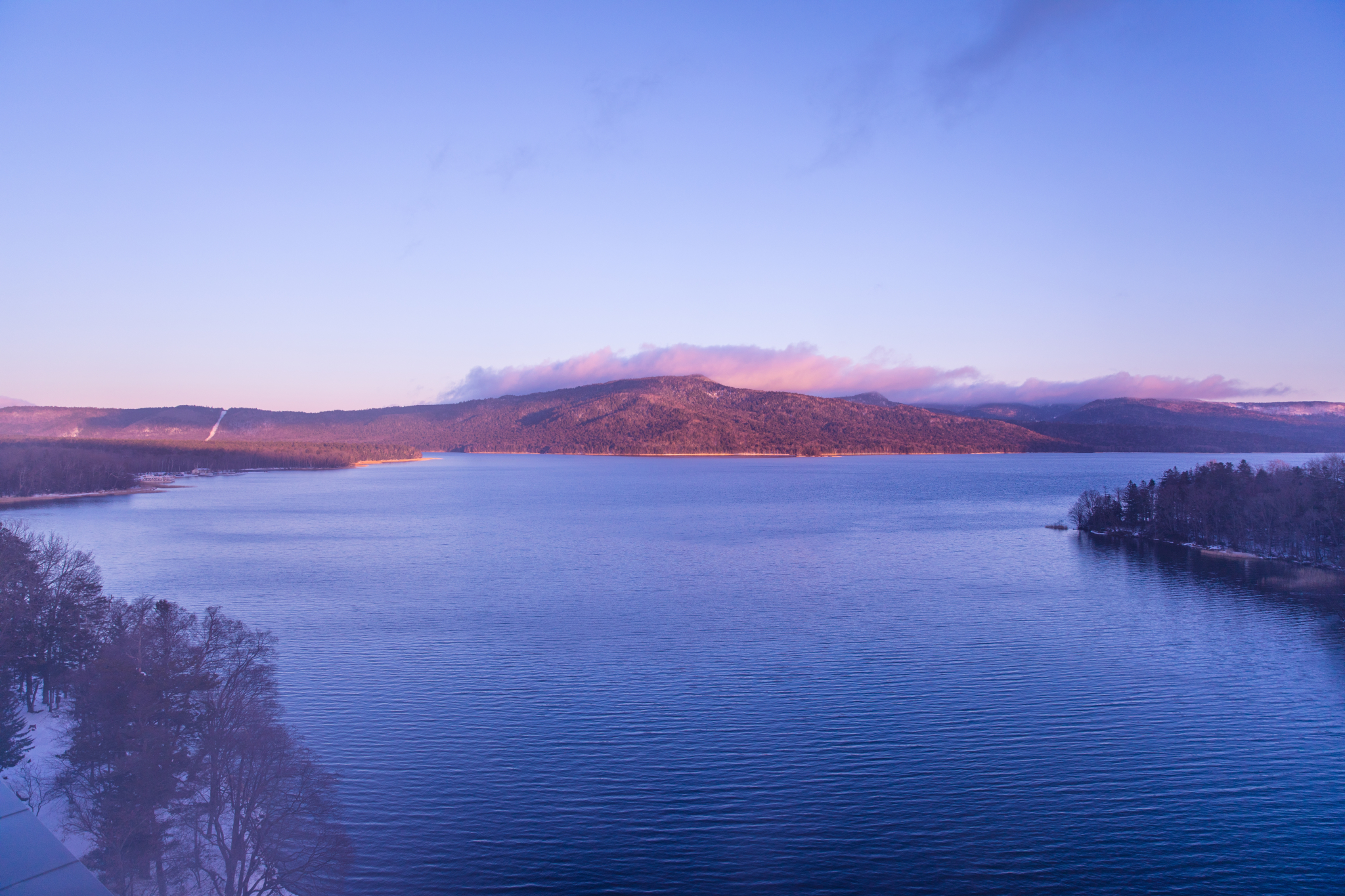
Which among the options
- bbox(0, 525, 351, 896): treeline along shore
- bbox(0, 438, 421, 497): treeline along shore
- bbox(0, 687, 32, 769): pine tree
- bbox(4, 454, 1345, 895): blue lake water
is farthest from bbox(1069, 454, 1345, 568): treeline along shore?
bbox(0, 438, 421, 497): treeline along shore

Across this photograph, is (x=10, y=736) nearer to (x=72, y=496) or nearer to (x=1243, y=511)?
(x=1243, y=511)

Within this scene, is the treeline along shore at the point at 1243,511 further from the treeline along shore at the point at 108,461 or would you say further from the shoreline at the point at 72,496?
the treeline along shore at the point at 108,461

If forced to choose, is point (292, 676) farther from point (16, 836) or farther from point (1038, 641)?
point (1038, 641)

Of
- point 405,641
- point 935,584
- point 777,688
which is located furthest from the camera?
point 935,584

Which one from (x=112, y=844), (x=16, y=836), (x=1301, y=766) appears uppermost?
(x=16, y=836)

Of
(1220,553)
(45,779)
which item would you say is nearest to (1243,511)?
(1220,553)

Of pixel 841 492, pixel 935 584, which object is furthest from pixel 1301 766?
pixel 841 492
